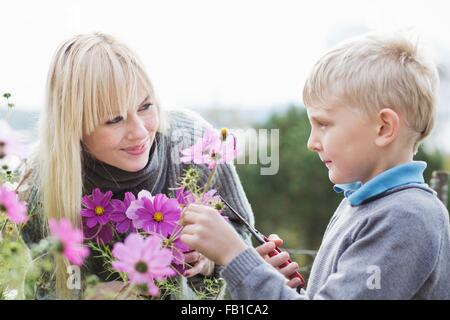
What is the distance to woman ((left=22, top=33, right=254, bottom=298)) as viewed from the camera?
1249 millimetres

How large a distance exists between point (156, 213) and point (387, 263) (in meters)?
0.34

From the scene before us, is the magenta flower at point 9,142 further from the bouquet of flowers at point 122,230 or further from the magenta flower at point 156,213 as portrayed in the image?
the magenta flower at point 156,213

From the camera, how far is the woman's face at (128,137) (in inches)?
48.9

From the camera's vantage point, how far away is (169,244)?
0.99 meters

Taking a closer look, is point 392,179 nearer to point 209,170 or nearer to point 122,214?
point 122,214

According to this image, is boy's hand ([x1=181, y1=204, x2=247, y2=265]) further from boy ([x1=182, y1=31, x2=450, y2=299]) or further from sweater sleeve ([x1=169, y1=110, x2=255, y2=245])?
sweater sleeve ([x1=169, y1=110, x2=255, y2=245])

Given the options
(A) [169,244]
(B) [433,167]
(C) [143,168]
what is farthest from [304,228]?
(A) [169,244]

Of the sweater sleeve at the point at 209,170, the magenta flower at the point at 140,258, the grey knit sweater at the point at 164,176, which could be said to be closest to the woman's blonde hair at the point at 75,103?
the grey knit sweater at the point at 164,176

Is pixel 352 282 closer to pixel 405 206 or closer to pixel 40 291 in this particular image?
pixel 405 206

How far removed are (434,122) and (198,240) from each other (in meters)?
0.43

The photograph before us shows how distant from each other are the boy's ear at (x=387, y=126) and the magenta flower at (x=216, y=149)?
0.73 ft

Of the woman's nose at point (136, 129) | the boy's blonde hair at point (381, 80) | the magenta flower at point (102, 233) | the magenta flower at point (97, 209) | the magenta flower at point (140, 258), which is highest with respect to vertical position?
the boy's blonde hair at point (381, 80)

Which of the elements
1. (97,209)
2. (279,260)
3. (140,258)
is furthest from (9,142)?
(279,260)

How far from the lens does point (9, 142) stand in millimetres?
989
